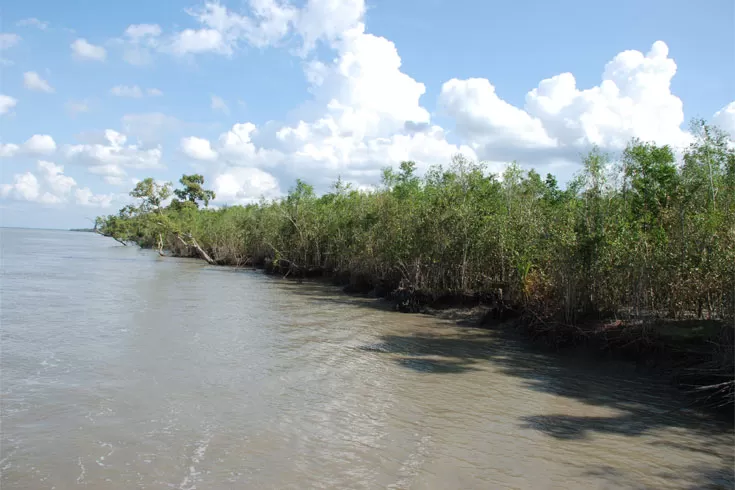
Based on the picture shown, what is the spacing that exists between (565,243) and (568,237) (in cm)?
24

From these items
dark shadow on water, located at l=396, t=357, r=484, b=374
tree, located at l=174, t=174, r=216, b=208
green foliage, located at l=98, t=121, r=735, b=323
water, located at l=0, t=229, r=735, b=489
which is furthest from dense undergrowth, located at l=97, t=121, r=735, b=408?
tree, located at l=174, t=174, r=216, b=208

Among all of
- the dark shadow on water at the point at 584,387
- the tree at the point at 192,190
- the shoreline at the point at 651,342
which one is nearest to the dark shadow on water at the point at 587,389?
the dark shadow on water at the point at 584,387

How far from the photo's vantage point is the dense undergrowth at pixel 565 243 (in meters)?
13.7

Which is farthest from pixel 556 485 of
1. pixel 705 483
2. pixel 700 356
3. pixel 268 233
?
pixel 268 233

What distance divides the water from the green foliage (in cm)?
269

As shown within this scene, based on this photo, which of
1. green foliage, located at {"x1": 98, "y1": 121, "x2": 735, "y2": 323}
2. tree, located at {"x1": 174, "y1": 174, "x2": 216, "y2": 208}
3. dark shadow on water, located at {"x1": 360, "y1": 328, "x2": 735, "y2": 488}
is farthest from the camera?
tree, located at {"x1": 174, "y1": 174, "x2": 216, "y2": 208}

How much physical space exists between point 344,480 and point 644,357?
1062cm

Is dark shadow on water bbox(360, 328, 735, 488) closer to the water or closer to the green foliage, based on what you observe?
the water

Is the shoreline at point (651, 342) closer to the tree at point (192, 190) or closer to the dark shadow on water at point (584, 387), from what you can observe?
the dark shadow on water at point (584, 387)

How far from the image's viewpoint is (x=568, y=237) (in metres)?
15.8

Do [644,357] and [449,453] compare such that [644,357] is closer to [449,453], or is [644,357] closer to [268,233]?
[449,453]

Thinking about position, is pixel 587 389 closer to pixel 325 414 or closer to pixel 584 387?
pixel 584 387

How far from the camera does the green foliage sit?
1370 centimetres

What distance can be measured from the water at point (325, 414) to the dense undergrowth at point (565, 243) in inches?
92.0
